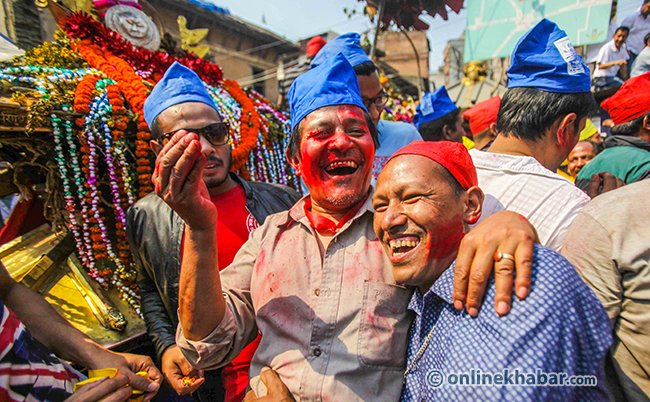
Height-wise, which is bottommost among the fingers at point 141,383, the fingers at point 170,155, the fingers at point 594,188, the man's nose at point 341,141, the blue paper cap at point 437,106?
the fingers at point 141,383

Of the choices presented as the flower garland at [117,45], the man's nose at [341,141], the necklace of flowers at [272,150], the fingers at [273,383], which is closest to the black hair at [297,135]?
the man's nose at [341,141]

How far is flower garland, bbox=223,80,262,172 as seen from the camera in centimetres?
307

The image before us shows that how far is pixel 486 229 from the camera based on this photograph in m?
1.10

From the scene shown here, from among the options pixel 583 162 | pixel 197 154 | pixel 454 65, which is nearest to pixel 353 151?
pixel 197 154

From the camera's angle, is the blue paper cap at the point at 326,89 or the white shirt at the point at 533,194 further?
the blue paper cap at the point at 326,89

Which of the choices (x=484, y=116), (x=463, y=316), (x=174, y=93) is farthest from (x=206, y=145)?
(x=484, y=116)

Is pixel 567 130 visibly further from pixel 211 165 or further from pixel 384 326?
pixel 211 165

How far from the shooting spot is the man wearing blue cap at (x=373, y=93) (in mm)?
2871

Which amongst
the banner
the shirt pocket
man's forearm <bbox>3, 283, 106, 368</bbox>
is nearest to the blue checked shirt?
the shirt pocket

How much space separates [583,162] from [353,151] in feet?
13.6

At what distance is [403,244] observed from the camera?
51.6 inches

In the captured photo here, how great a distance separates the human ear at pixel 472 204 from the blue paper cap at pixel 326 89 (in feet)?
2.22

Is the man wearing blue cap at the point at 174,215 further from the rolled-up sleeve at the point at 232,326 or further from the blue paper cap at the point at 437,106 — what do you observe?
the blue paper cap at the point at 437,106

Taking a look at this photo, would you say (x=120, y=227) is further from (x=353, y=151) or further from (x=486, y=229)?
(x=486, y=229)
